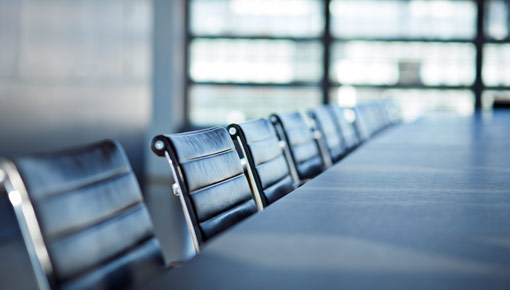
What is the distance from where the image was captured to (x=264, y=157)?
212 centimetres

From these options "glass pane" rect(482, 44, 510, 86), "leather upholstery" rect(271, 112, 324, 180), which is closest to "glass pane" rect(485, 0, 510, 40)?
"glass pane" rect(482, 44, 510, 86)

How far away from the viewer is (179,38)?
755cm

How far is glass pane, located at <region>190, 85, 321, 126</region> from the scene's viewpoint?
25.5ft

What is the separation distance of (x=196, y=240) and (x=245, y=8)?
636 cm

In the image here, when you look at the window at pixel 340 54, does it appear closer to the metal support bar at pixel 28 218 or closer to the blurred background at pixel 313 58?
the blurred background at pixel 313 58

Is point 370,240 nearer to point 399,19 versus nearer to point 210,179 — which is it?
point 210,179

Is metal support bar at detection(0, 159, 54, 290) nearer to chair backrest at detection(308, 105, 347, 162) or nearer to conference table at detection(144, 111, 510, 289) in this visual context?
conference table at detection(144, 111, 510, 289)

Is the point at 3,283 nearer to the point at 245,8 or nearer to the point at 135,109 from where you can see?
the point at 135,109

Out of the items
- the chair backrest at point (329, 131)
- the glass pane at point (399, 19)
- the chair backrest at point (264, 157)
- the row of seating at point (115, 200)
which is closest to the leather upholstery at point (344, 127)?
the chair backrest at point (329, 131)

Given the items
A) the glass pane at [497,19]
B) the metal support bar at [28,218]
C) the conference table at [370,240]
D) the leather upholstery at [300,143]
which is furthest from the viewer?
the glass pane at [497,19]

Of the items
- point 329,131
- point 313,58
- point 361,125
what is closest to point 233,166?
point 329,131

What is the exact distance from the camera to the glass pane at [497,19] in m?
7.43

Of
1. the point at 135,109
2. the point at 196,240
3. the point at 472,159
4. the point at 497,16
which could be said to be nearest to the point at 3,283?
the point at 196,240

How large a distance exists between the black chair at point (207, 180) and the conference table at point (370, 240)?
0.23 metres
